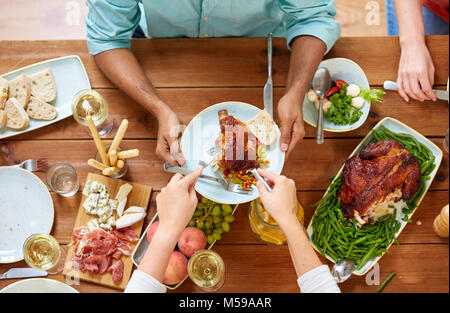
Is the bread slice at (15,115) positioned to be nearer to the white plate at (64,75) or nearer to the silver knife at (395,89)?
the white plate at (64,75)

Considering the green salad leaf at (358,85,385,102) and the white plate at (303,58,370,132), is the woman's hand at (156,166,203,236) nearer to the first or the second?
the white plate at (303,58,370,132)

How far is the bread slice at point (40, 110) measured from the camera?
1.09m

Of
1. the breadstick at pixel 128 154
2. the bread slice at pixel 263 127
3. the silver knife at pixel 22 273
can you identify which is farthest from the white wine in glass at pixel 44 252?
the bread slice at pixel 263 127

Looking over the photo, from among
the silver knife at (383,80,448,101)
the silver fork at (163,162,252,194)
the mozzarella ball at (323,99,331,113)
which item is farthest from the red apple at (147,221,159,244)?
the silver knife at (383,80,448,101)

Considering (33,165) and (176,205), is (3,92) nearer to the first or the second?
(33,165)

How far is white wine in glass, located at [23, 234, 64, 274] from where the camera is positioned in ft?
3.20

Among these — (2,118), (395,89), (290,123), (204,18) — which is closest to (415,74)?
(395,89)

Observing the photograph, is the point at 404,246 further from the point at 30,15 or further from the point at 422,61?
the point at 30,15

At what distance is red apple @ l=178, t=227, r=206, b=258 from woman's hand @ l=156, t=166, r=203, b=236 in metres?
0.13

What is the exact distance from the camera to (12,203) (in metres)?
1.06

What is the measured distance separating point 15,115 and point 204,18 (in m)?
0.68

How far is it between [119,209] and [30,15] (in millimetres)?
863

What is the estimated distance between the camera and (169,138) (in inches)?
39.6
